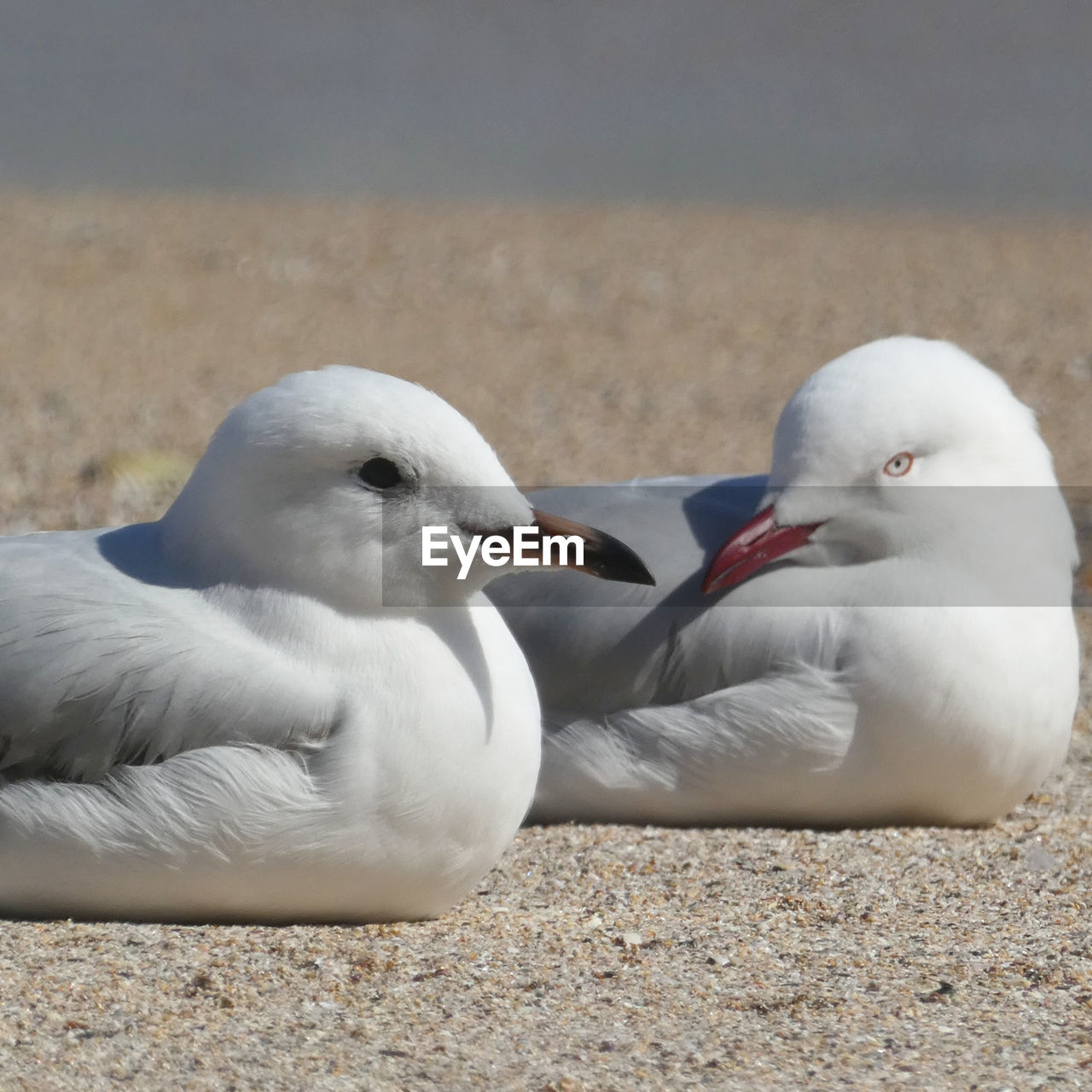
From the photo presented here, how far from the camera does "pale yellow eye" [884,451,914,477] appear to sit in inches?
167

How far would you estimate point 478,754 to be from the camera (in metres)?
3.29

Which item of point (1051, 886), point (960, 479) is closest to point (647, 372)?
point (960, 479)

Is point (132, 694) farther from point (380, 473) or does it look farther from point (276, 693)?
point (380, 473)

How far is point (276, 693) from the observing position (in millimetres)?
3184

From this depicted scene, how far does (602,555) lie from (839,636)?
941 mm

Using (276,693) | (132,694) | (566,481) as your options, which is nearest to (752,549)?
(276,693)

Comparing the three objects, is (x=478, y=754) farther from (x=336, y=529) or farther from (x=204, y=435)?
(x=204, y=435)

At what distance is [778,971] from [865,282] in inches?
333

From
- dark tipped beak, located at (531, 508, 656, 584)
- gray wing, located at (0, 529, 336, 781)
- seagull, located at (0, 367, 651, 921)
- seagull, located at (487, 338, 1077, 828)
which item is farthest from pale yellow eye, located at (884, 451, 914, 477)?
gray wing, located at (0, 529, 336, 781)

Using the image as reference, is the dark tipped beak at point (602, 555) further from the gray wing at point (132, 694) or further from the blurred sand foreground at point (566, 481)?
the blurred sand foreground at point (566, 481)

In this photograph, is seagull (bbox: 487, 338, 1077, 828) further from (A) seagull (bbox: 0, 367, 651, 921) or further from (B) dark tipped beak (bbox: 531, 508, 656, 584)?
(A) seagull (bbox: 0, 367, 651, 921)

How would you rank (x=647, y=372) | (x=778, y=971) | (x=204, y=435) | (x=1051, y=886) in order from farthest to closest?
1. (x=647, y=372)
2. (x=204, y=435)
3. (x=1051, y=886)
4. (x=778, y=971)

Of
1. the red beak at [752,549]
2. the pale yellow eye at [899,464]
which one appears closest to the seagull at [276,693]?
the red beak at [752,549]

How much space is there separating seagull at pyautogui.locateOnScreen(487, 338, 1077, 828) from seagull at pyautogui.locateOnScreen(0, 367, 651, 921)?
37.8 inches
